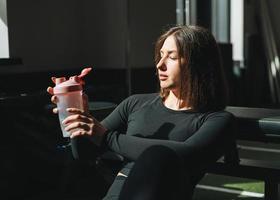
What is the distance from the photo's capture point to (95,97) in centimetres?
337

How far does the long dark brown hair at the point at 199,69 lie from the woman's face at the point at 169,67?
0.05ft

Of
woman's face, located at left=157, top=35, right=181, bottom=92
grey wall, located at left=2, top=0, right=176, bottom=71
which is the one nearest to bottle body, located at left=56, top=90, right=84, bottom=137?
woman's face, located at left=157, top=35, right=181, bottom=92

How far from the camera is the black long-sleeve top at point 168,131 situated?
5.02 feet

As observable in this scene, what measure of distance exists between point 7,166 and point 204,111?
175cm

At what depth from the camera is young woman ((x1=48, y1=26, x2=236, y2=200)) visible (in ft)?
4.74

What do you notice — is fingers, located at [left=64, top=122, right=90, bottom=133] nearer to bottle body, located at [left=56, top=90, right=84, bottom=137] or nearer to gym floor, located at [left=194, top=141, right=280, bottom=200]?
bottle body, located at [left=56, top=90, right=84, bottom=137]

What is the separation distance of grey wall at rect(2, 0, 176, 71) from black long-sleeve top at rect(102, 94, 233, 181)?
159 cm

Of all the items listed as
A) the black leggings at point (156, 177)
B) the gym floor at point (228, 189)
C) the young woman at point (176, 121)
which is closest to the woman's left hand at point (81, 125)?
the young woman at point (176, 121)

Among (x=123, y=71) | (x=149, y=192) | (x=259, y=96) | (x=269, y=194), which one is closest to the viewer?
(x=149, y=192)

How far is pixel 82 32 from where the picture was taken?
379cm

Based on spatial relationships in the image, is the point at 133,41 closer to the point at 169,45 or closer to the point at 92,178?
the point at 92,178

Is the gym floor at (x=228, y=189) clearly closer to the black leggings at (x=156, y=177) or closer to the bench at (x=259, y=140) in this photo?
the bench at (x=259, y=140)

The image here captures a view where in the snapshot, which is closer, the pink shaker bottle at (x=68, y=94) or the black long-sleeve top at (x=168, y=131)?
the pink shaker bottle at (x=68, y=94)

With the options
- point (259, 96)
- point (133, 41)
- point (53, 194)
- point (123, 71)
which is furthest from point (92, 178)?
point (259, 96)
